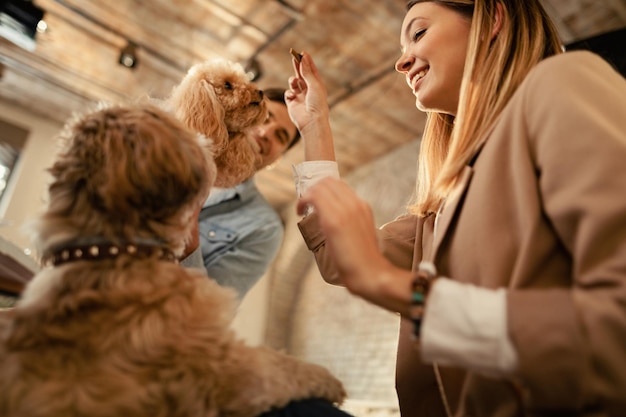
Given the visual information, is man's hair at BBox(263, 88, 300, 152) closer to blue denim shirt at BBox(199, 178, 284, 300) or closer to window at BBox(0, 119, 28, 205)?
blue denim shirt at BBox(199, 178, 284, 300)

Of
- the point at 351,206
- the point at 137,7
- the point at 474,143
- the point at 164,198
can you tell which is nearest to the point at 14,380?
the point at 164,198

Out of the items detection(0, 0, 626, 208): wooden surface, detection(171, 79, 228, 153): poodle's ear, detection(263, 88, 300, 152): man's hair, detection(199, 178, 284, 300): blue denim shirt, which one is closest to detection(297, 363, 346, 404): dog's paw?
detection(199, 178, 284, 300): blue denim shirt

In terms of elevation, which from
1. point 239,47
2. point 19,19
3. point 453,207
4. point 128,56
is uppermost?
point 239,47

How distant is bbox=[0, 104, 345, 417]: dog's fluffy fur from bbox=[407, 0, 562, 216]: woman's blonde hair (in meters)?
0.63

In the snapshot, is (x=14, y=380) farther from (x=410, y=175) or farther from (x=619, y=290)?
(x=410, y=175)

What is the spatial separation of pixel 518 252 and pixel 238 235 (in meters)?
1.63

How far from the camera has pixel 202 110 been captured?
212 centimetres

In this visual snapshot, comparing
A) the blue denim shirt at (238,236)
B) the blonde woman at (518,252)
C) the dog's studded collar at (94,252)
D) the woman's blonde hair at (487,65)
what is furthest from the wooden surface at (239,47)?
the dog's studded collar at (94,252)

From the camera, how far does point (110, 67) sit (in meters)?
4.92

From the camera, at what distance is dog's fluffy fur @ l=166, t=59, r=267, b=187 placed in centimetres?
214

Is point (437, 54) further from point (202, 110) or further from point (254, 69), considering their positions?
point (254, 69)

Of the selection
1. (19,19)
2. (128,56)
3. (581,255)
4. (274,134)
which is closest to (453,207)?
(581,255)

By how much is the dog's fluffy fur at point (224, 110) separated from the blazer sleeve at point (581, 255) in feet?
5.33

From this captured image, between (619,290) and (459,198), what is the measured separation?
0.42 metres
